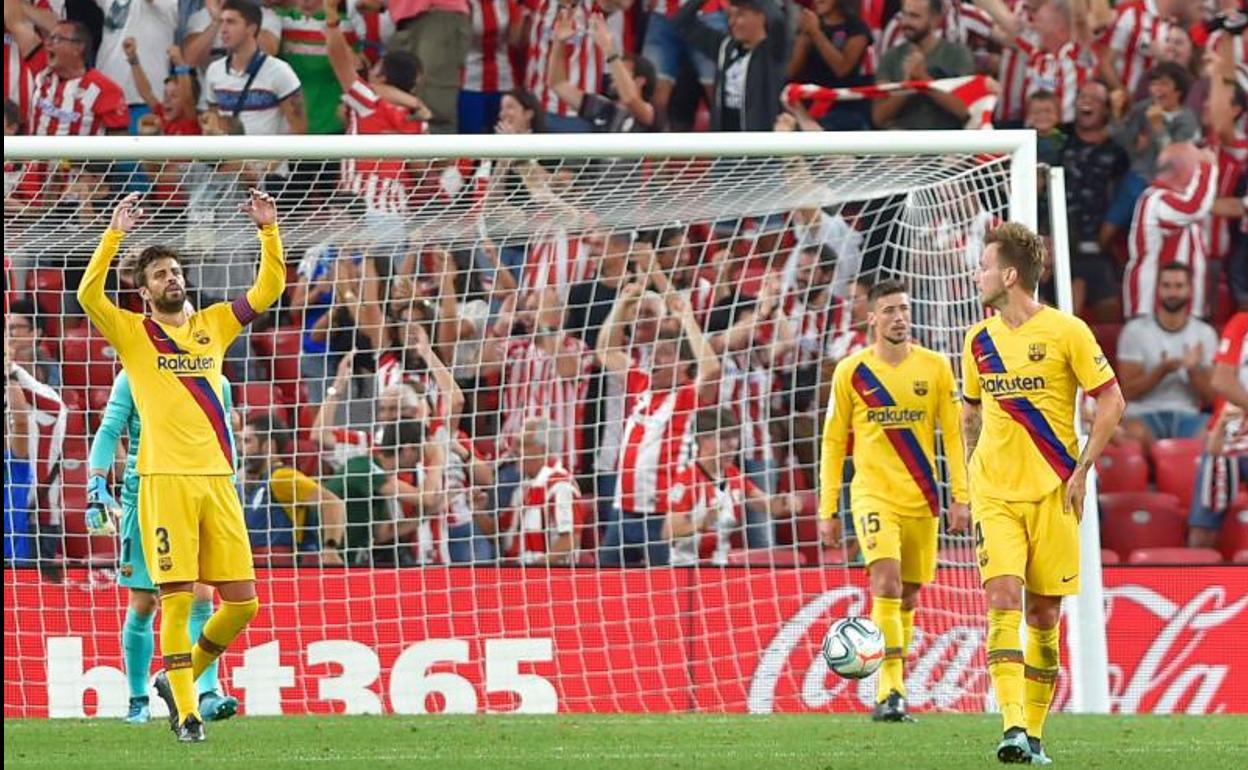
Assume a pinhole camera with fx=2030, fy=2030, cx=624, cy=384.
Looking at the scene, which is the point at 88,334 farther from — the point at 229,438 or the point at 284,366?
the point at 229,438

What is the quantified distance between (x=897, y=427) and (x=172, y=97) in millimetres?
6635

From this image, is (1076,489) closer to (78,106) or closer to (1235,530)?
(1235,530)

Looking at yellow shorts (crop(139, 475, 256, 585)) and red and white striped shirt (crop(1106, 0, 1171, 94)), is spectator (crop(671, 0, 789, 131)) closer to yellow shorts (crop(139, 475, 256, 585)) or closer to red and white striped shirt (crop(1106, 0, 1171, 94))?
red and white striped shirt (crop(1106, 0, 1171, 94))

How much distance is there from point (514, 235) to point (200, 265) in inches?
69.1

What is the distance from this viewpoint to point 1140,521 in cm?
1256

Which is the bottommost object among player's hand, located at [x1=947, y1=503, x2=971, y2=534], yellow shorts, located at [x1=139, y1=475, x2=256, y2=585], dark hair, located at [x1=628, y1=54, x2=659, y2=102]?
player's hand, located at [x1=947, y1=503, x2=971, y2=534]

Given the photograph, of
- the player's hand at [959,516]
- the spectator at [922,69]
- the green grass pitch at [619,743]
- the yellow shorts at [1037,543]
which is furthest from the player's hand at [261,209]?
the spectator at [922,69]

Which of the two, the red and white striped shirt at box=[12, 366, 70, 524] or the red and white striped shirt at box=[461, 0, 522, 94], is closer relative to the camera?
the red and white striped shirt at box=[12, 366, 70, 524]

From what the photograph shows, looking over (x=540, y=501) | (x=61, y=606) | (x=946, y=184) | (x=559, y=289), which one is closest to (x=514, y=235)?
(x=559, y=289)

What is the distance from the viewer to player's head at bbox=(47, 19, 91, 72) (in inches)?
552

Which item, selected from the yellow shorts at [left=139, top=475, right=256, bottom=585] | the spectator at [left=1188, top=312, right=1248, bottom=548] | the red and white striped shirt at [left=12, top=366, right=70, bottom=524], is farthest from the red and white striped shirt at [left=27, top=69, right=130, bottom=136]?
the spectator at [left=1188, top=312, right=1248, bottom=548]

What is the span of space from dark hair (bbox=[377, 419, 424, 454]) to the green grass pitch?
2158mm

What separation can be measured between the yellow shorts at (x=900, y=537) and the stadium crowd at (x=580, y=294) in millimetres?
1931

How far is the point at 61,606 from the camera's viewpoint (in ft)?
35.8
